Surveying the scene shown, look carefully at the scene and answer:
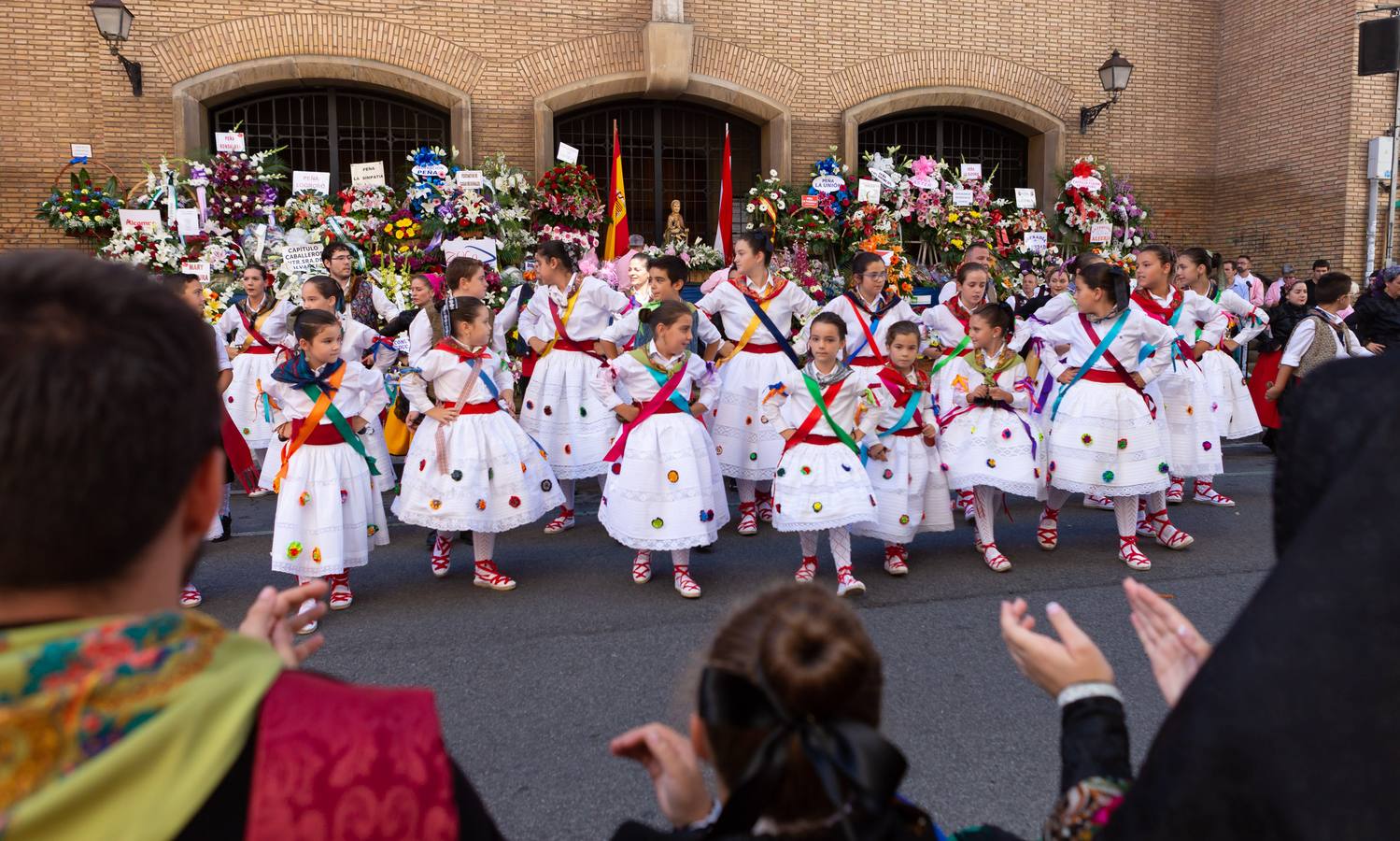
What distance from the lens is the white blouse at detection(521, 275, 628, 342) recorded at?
26.9 feet

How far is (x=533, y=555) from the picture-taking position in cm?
714

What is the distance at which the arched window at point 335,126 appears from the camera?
15258 millimetres

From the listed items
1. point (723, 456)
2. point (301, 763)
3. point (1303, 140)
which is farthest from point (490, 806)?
point (1303, 140)

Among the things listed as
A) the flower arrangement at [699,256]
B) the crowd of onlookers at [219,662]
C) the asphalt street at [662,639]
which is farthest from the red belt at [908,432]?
the flower arrangement at [699,256]

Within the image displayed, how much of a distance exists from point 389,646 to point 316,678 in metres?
4.25

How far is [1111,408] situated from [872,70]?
442 inches

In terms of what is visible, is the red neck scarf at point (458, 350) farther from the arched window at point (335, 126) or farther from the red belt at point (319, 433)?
the arched window at point (335, 126)

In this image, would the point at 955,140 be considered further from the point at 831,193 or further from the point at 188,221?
the point at 188,221

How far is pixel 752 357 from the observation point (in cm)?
823

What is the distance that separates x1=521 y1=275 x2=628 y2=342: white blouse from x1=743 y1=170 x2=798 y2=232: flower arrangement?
6.73 meters

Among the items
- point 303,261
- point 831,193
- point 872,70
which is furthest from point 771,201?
point 303,261

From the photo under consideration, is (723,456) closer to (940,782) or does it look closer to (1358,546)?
(940,782)

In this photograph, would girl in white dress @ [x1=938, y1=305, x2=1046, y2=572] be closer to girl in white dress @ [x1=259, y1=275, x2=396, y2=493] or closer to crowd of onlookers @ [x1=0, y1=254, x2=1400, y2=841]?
girl in white dress @ [x1=259, y1=275, x2=396, y2=493]

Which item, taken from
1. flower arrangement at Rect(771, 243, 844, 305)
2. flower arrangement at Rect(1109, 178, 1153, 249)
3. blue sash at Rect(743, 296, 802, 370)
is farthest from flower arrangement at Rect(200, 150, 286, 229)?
flower arrangement at Rect(1109, 178, 1153, 249)
